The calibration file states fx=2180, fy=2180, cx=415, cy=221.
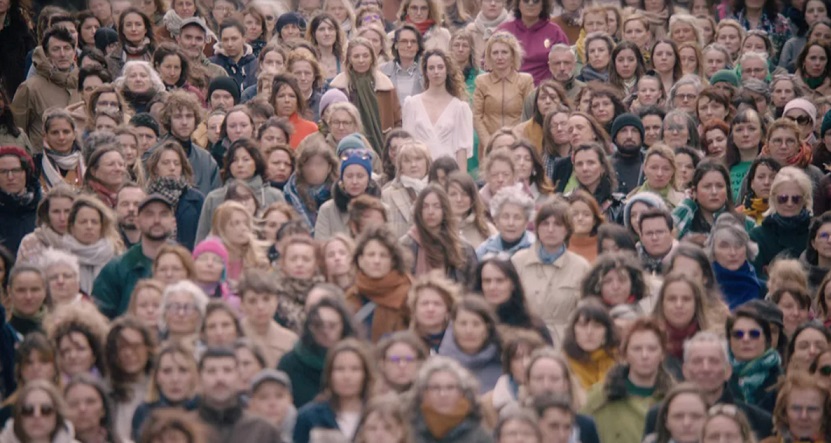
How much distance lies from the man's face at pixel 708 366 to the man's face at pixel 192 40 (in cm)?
855

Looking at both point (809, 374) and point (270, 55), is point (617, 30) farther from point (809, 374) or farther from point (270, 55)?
point (809, 374)

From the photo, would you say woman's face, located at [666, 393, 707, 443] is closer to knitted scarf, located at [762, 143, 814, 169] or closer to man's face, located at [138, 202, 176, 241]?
man's face, located at [138, 202, 176, 241]

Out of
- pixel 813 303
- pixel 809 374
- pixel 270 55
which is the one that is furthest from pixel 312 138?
pixel 809 374

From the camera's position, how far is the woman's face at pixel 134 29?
2038 cm

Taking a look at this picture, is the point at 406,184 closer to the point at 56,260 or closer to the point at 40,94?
the point at 56,260

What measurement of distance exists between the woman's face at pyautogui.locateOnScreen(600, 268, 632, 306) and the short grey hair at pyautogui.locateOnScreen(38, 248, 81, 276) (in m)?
3.56

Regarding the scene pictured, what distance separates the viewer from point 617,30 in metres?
21.9

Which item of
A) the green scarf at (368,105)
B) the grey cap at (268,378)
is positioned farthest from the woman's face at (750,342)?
the green scarf at (368,105)

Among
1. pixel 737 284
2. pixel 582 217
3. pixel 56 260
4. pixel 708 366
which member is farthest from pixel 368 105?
pixel 708 366

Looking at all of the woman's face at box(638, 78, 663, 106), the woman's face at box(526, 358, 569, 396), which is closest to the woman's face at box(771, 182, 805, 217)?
the woman's face at box(638, 78, 663, 106)

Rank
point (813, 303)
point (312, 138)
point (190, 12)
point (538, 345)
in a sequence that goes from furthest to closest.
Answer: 1. point (190, 12)
2. point (312, 138)
3. point (813, 303)
4. point (538, 345)

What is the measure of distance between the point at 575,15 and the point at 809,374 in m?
9.67

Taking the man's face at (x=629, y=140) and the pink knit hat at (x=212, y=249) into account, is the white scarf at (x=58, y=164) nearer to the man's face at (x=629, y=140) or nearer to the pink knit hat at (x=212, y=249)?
the pink knit hat at (x=212, y=249)

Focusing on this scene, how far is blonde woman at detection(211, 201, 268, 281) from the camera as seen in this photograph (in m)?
15.3
